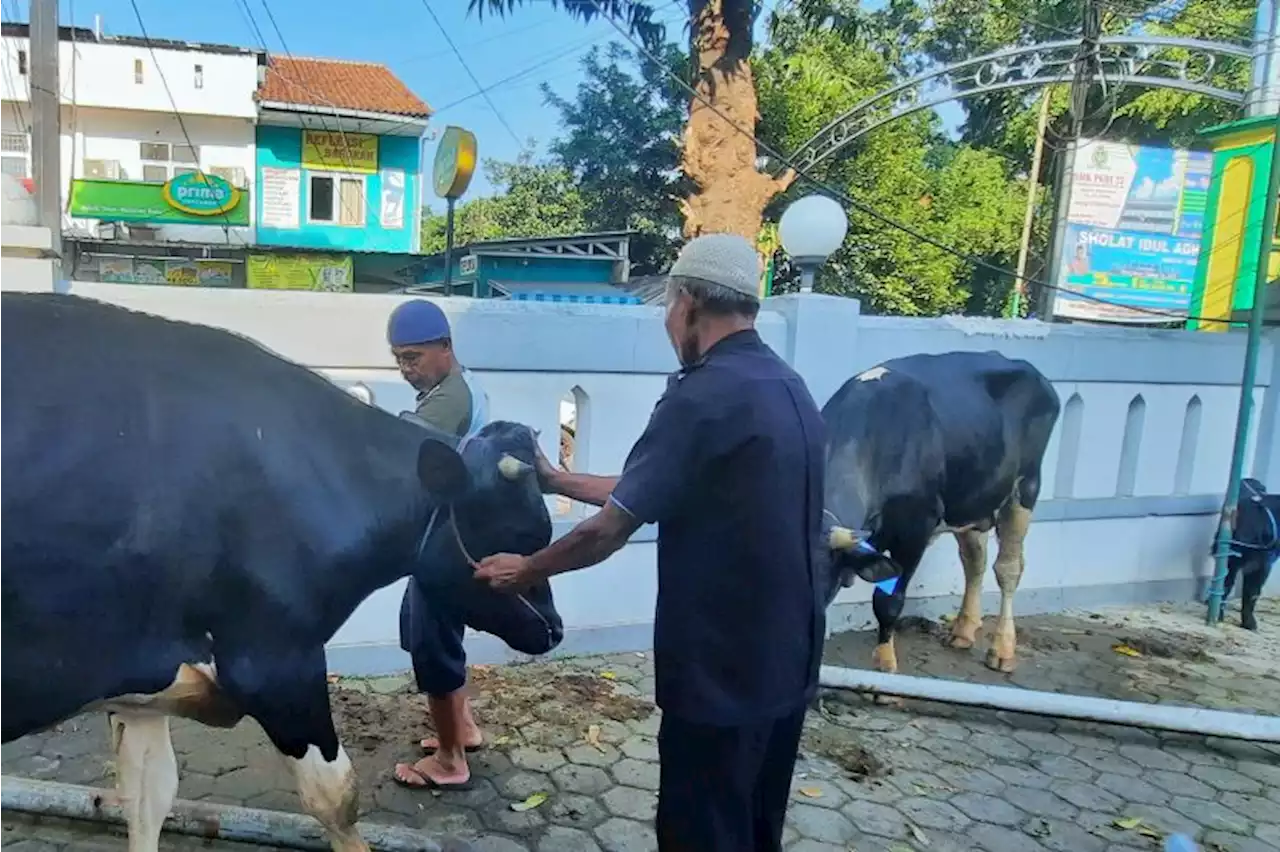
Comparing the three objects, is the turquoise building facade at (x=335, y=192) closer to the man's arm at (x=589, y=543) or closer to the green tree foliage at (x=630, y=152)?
the green tree foliage at (x=630, y=152)

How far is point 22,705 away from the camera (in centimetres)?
203

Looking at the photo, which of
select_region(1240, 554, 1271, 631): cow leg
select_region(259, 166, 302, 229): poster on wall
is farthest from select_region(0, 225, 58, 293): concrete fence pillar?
select_region(259, 166, 302, 229): poster on wall

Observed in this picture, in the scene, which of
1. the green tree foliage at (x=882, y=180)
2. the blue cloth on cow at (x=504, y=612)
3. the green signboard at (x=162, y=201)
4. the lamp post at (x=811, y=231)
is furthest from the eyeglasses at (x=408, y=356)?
the green signboard at (x=162, y=201)

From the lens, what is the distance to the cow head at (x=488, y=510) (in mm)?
2520

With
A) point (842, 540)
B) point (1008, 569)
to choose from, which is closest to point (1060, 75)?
point (1008, 569)

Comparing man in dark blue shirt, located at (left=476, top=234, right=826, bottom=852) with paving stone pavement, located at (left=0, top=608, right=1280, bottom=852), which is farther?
paving stone pavement, located at (left=0, top=608, right=1280, bottom=852)

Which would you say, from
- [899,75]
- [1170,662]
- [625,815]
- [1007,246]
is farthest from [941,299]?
[625,815]

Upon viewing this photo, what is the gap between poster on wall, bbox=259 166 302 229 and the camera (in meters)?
22.2

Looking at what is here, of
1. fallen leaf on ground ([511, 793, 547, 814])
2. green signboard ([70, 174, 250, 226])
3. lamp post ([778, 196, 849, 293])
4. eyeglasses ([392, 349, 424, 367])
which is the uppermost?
green signboard ([70, 174, 250, 226])

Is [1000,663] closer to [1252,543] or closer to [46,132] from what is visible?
[1252,543]

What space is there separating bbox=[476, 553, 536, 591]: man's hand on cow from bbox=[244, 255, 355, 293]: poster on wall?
19.5 m

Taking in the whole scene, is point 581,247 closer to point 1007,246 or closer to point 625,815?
point 1007,246

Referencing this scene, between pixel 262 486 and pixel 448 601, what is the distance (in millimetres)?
673

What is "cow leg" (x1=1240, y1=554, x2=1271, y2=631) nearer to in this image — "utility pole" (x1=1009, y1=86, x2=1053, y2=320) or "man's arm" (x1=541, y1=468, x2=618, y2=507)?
"man's arm" (x1=541, y1=468, x2=618, y2=507)
